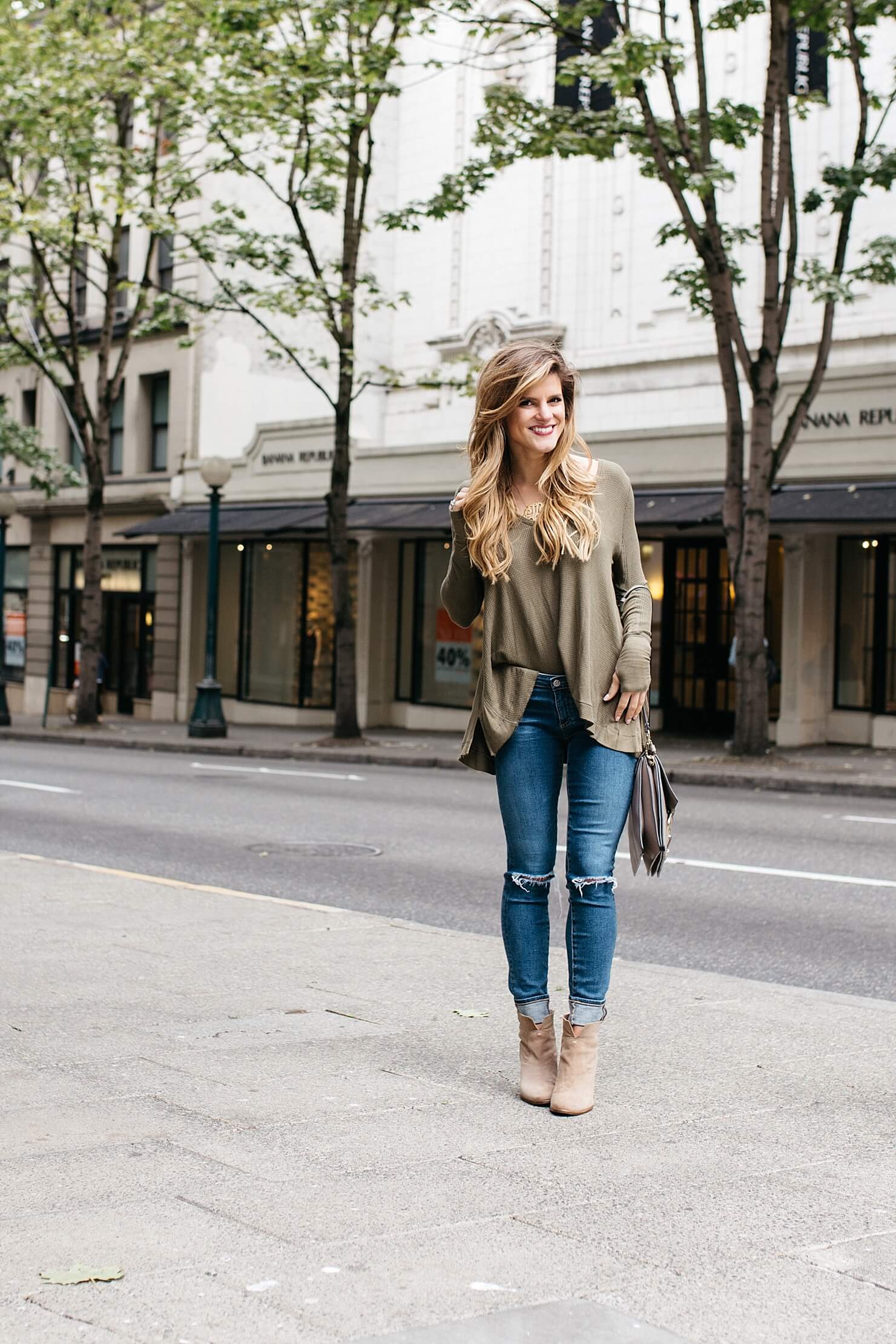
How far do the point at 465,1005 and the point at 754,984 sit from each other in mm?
1162

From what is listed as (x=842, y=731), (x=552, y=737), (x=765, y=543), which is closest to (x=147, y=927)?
(x=552, y=737)

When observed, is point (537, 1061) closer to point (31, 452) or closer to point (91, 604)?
point (91, 604)

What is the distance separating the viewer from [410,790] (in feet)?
52.1

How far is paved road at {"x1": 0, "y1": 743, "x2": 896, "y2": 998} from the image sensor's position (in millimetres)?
7504

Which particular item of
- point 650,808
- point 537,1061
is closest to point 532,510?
point 650,808

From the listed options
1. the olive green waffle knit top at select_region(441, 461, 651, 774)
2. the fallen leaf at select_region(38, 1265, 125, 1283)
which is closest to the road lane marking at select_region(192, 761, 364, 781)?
the olive green waffle knit top at select_region(441, 461, 651, 774)

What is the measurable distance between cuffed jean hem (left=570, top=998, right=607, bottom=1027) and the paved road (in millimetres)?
2405

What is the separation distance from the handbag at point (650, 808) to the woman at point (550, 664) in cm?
4

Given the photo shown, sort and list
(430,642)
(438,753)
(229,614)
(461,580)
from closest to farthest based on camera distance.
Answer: (461,580)
(438,753)
(430,642)
(229,614)

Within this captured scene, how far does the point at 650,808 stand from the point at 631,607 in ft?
1.83

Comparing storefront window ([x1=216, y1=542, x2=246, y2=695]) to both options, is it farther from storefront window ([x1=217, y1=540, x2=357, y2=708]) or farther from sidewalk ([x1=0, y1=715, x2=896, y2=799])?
sidewalk ([x1=0, y1=715, x2=896, y2=799])

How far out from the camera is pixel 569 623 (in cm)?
434

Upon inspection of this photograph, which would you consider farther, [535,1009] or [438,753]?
[438,753]

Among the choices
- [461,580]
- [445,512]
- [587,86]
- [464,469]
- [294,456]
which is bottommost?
[461,580]
